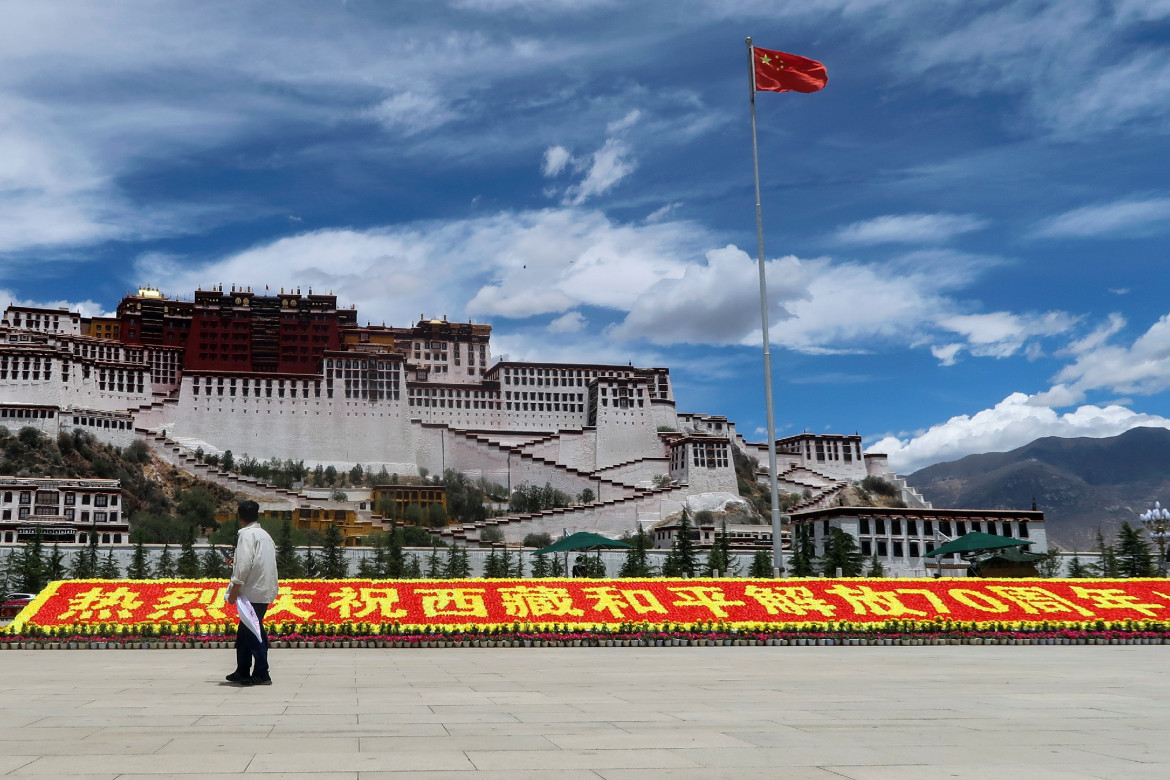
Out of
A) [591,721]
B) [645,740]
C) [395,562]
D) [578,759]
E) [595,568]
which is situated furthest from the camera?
[395,562]

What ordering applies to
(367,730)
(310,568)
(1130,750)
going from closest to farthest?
1. (1130,750)
2. (367,730)
3. (310,568)

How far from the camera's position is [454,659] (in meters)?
15.6

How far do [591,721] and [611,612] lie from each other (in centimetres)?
1357

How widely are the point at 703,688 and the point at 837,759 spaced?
15.2ft

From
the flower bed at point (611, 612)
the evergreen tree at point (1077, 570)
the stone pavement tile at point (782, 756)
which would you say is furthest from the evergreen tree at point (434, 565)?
the stone pavement tile at point (782, 756)

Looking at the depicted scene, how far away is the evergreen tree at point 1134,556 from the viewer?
145 ft

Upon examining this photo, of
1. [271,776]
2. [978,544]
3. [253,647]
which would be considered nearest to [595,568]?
[978,544]

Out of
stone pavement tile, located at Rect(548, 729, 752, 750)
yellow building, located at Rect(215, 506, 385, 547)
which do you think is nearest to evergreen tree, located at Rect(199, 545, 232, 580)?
yellow building, located at Rect(215, 506, 385, 547)

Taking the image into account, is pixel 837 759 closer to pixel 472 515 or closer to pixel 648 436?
pixel 472 515

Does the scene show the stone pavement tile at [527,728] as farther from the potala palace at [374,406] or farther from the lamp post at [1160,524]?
the potala palace at [374,406]

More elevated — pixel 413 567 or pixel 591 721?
pixel 413 567

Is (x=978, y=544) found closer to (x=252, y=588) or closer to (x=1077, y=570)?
(x=1077, y=570)

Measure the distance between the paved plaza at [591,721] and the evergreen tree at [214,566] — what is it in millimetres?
32999

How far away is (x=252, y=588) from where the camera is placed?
34.2 feet
